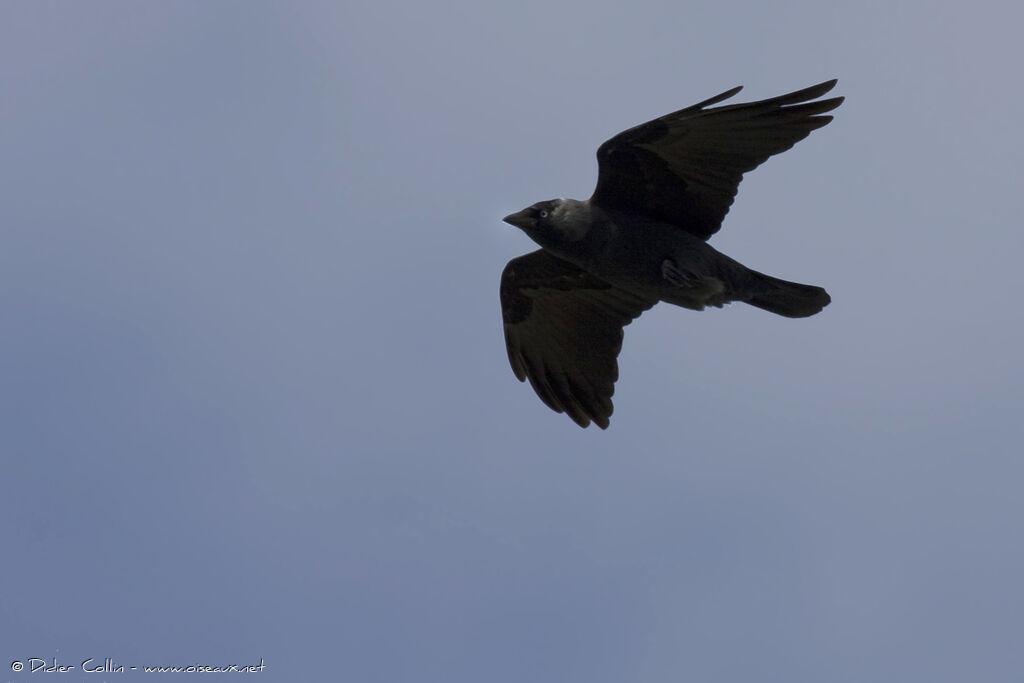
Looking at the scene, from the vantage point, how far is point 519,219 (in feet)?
40.9

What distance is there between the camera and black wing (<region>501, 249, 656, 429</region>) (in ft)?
45.3

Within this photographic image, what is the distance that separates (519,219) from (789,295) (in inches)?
107

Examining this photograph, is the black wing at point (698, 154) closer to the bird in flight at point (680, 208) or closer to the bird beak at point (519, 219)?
the bird in flight at point (680, 208)

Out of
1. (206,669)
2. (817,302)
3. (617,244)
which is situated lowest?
(206,669)

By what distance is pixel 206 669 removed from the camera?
10.9 metres

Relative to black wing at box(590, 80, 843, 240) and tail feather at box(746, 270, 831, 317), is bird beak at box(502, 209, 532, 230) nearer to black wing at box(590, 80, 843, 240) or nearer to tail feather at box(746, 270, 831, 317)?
black wing at box(590, 80, 843, 240)

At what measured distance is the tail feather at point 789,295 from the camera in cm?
1252

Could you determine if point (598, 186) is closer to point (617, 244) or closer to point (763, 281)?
point (617, 244)

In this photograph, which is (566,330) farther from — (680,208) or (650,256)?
(680,208)

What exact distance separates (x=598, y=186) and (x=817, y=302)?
7.86 feet

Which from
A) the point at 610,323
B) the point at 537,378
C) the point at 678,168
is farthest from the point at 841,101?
the point at 537,378

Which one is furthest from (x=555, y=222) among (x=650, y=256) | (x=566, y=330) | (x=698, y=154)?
(x=566, y=330)

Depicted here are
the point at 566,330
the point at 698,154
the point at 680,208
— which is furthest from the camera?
the point at 566,330

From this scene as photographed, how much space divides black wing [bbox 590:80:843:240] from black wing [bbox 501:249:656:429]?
1329 millimetres
